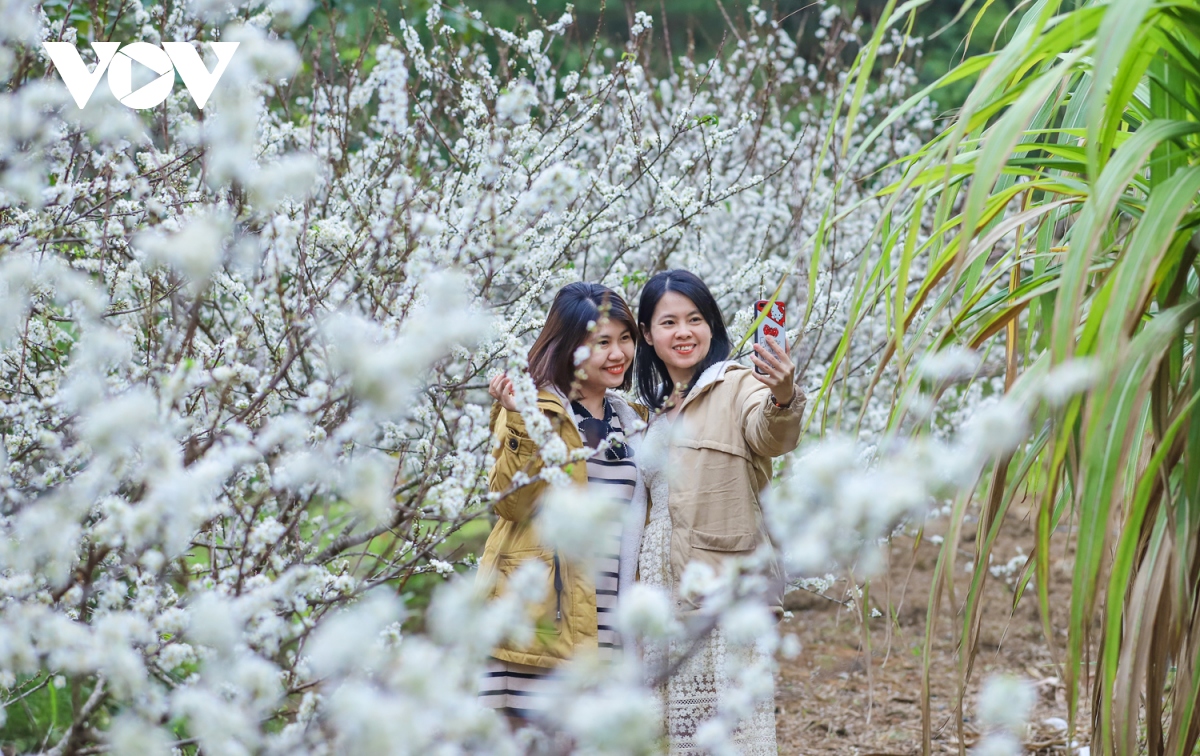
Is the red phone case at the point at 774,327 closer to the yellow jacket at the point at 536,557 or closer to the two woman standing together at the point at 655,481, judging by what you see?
the two woman standing together at the point at 655,481

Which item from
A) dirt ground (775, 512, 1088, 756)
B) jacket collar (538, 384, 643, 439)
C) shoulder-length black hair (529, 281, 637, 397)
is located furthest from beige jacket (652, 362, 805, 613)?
dirt ground (775, 512, 1088, 756)

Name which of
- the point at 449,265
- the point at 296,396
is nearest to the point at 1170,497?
the point at 449,265

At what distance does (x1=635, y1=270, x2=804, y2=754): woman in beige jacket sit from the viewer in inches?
86.4

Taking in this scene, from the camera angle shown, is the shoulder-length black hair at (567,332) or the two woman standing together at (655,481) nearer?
the two woman standing together at (655,481)

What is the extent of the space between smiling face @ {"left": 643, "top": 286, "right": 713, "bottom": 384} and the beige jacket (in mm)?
84

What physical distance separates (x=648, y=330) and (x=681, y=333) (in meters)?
0.11

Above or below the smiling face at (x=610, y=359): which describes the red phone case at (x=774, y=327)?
below

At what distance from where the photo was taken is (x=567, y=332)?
2.43 metres

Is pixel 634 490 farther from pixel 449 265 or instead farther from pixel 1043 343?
pixel 1043 343

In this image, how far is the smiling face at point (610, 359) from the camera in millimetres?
2361

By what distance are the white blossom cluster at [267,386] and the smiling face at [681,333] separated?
0.36 m

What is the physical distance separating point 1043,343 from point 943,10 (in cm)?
915

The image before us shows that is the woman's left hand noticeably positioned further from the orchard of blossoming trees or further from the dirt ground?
the dirt ground

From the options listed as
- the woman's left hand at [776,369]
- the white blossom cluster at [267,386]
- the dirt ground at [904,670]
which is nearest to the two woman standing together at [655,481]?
the woman's left hand at [776,369]
